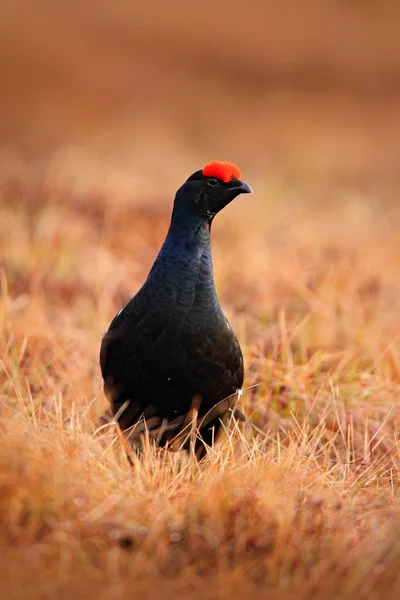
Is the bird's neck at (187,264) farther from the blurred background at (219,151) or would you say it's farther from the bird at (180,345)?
the blurred background at (219,151)

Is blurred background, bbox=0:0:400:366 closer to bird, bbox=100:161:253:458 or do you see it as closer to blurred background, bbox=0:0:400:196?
blurred background, bbox=0:0:400:196

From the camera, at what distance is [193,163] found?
1253 cm

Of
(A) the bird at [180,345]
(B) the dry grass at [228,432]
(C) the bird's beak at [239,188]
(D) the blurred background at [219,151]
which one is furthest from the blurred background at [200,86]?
(A) the bird at [180,345]

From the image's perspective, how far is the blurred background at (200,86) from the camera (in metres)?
14.5

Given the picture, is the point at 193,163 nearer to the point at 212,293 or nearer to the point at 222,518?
the point at 212,293

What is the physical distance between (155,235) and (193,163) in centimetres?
457

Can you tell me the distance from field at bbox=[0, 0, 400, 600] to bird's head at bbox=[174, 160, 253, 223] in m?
0.98

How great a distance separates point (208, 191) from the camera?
4.09 metres

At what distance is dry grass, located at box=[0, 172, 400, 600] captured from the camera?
2.76m

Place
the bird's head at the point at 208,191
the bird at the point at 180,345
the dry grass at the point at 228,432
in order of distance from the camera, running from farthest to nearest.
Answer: the bird's head at the point at 208,191, the bird at the point at 180,345, the dry grass at the point at 228,432

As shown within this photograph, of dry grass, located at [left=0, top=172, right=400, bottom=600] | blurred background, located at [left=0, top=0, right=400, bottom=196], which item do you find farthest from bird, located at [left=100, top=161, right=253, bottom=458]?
blurred background, located at [left=0, top=0, right=400, bottom=196]

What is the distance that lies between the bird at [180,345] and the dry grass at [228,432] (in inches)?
6.4

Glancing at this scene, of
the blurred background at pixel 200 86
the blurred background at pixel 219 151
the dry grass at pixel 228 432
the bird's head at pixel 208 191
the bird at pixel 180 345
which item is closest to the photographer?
the dry grass at pixel 228 432

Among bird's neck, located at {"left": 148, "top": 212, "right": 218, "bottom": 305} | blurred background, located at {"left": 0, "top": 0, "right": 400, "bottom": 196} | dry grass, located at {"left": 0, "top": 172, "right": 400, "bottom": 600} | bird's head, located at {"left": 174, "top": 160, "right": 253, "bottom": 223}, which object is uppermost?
blurred background, located at {"left": 0, "top": 0, "right": 400, "bottom": 196}
